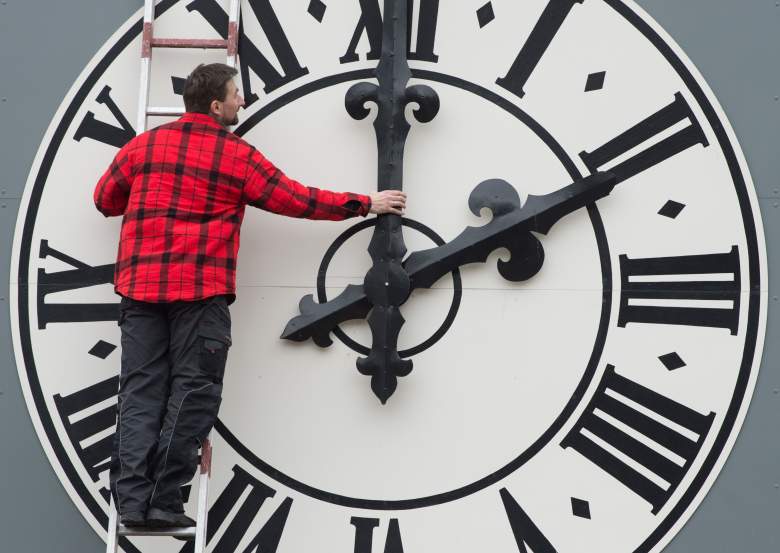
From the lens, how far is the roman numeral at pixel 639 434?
3.68 meters

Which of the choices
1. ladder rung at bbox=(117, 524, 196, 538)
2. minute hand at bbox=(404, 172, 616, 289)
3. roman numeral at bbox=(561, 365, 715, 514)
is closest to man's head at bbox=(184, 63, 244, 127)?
minute hand at bbox=(404, 172, 616, 289)

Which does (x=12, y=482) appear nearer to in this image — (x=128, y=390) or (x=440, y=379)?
(x=128, y=390)

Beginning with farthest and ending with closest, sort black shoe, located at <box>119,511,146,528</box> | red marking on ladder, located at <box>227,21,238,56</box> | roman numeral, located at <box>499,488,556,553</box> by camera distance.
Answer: red marking on ladder, located at <box>227,21,238,56</box>, roman numeral, located at <box>499,488,556,553</box>, black shoe, located at <box>119,511,146,528</box>

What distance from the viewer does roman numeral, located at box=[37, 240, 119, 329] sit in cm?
380

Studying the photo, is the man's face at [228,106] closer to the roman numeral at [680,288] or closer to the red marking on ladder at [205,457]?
the red marking on ladder at [205,457]

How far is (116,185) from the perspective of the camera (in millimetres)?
3568

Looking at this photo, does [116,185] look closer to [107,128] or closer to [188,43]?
[107,128]

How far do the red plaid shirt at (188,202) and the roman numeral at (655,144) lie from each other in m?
0.84

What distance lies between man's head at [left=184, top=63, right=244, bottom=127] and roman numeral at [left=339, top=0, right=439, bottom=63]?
1.42 feet

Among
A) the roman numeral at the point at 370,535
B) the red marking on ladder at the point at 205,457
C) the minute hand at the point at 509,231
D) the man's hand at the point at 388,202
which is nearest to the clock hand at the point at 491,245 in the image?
the minute hand at the point at 509,231

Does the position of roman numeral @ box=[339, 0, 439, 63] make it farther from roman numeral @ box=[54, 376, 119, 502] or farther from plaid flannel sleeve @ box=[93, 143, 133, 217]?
roman numeral @ box=[54, 376, 119, 502]

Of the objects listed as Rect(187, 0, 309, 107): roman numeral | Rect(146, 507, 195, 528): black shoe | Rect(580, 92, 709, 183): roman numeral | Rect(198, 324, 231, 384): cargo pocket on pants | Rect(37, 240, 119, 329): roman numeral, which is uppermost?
Rect(187, 0, 309, 107): roman numeral

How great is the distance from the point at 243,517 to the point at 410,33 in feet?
5.26

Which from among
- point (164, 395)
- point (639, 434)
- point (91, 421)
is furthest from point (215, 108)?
point (639, 434)
